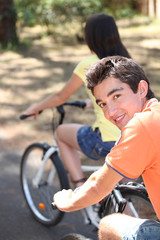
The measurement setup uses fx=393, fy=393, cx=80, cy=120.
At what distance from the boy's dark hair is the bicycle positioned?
0.92m

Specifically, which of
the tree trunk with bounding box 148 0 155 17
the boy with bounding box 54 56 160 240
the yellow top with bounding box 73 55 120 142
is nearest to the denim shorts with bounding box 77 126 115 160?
the yellow top with bounding box 73 55 120 142

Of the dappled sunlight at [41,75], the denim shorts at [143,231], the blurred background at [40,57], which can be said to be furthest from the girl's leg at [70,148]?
the dappled sunlight at [41,75]

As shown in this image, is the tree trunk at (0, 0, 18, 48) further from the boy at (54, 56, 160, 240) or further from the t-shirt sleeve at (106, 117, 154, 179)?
the t-shirt sleeve at (106, 117, 154, 179)

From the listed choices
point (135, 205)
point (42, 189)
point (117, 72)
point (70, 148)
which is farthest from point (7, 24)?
point (117, 72)

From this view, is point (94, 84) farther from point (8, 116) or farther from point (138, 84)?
point (8, 116)

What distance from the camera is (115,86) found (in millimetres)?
2270

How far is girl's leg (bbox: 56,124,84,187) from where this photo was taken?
3561 millimetres

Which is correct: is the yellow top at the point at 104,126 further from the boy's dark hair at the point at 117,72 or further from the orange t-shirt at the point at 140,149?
the orange t-shirt at the point at 140,149

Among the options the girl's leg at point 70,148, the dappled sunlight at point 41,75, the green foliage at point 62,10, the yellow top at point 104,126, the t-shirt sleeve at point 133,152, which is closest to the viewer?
the t-shirt sleeve at point 133,152

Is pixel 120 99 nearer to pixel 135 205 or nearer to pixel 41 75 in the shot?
pixel 135 205

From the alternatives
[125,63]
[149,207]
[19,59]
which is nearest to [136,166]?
[125,63]

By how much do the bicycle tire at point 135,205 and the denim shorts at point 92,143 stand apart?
0.40 m

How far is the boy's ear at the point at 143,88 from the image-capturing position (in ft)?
7.48

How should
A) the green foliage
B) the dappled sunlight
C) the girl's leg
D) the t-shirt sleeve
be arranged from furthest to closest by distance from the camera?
the green foliage < the dappled sunlight < the girl's leg < the t-shirt sleeve
